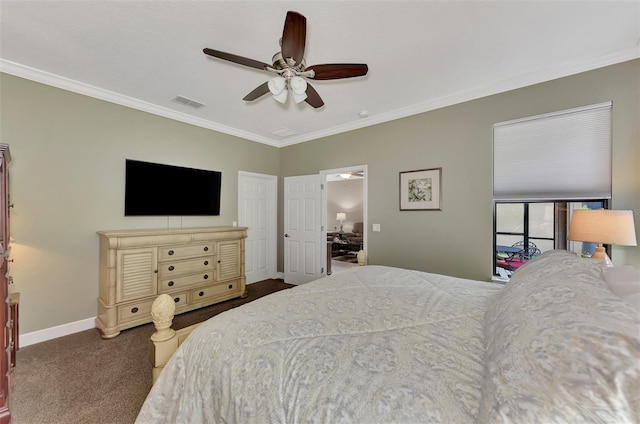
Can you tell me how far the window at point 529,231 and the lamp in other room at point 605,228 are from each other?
642 mm

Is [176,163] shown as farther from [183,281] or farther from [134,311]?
[134,311]

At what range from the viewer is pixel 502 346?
0.79 meters

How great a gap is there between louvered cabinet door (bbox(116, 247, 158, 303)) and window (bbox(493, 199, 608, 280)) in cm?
409

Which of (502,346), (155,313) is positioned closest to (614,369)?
(502,346)

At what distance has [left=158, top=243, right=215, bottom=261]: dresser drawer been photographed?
3080 mm

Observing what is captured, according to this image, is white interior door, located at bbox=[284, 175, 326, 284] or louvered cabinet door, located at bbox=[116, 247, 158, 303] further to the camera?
white interior door, located at bbox=[284, 175, 326, 284]

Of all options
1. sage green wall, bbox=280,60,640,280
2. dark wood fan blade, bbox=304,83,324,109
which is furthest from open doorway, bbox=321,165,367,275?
dark wood fan blade, bbox=304,83,324,109

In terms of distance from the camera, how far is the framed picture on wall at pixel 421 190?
331cm

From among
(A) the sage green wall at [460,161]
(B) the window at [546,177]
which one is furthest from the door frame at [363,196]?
(B) the window at [546,177]

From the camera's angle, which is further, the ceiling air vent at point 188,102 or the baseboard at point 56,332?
the ceiling air vent at point 188,102

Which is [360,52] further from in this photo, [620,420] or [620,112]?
[620,420]

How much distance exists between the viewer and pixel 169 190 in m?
3.57

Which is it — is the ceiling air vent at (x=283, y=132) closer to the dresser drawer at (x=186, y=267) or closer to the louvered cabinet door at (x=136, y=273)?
the dresser drawer at (x=186, y=267)

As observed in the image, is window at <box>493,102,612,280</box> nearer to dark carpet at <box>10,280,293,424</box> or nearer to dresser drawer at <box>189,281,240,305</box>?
dresser drawer at <box>189,281,240,305</box>
